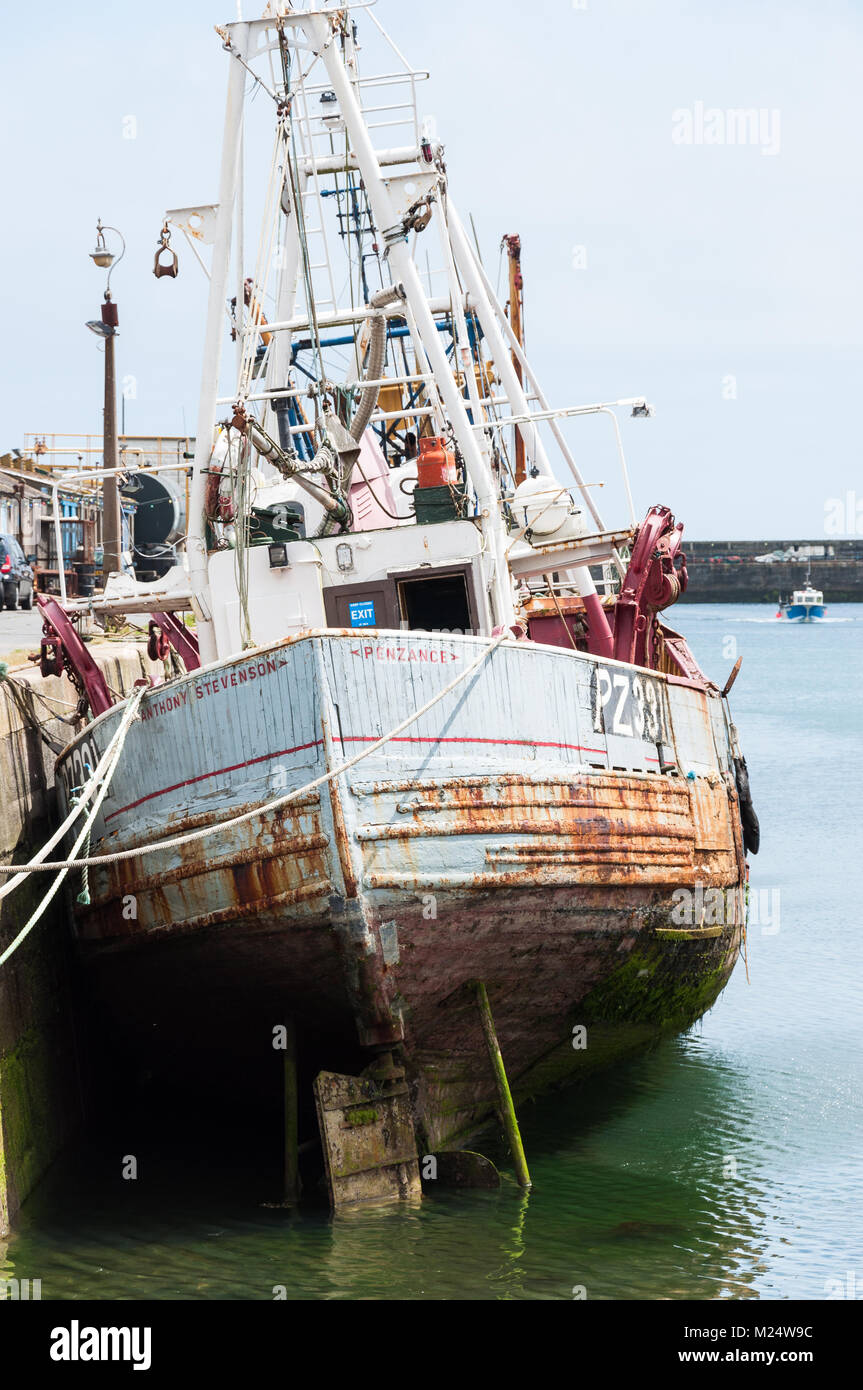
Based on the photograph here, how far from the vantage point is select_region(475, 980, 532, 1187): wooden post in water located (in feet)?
35.4

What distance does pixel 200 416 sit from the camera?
40.9 ft

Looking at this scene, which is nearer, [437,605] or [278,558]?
[278,558]

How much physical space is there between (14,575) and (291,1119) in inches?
785

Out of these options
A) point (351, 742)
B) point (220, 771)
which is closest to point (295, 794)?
point (351, 742)

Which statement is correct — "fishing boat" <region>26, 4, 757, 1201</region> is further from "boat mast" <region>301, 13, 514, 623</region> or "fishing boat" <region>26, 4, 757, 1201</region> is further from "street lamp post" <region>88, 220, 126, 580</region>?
"street lamp post" <region>88, 220, 126, 580</region>

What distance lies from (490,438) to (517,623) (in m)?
3.63

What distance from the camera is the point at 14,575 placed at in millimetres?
28625

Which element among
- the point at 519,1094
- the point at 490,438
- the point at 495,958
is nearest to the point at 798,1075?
the point at 519,1094

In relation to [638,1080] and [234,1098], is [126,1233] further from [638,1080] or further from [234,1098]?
[638,1080]

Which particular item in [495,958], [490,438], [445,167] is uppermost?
[445,167]

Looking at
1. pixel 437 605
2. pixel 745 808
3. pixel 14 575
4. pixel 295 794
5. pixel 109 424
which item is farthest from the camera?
pixel 14 575

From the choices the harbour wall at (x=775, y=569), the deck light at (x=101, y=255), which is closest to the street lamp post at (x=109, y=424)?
the deck light at (x=101, y=255)

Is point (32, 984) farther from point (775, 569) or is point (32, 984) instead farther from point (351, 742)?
point (775, 569)

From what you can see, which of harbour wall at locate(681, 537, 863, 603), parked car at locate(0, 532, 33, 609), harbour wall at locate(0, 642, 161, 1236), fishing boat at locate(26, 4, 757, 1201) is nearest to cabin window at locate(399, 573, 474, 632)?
fishing boat at locate(26, 4, 757, 1201)
